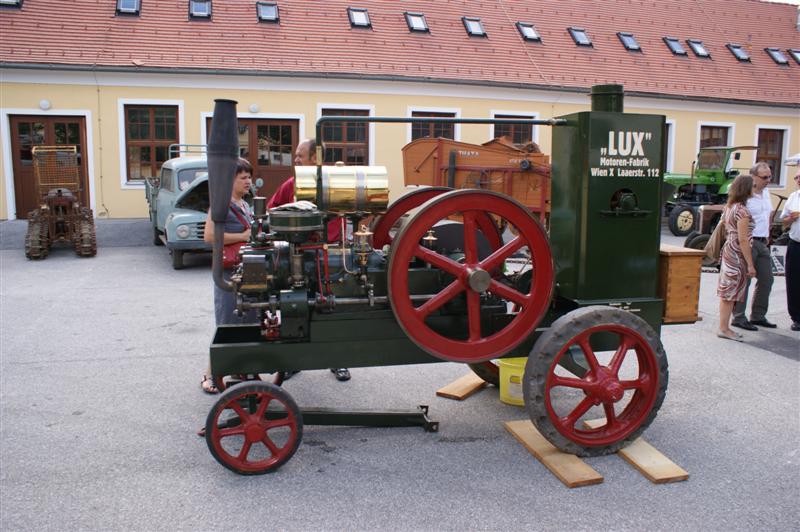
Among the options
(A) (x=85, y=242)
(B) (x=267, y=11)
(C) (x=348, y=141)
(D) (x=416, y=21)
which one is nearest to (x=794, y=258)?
(A) (x=85, y=242)

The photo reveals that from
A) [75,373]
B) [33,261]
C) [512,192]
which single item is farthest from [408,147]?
[75,373]

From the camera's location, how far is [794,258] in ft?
22.9

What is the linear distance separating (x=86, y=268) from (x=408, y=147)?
20.2ft

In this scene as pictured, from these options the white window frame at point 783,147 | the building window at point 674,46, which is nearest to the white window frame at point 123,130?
the building window at point 674,46

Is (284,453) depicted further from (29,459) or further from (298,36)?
(298,36)

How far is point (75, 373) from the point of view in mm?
5324

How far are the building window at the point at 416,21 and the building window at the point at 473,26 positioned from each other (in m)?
1.29

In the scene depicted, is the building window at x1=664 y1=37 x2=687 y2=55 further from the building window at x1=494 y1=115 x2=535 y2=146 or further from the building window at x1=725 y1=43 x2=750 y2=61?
the building window at x1=494 y1=115 x2=535 y2=146

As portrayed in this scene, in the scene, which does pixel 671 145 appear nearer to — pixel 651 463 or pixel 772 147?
pixel 772 147

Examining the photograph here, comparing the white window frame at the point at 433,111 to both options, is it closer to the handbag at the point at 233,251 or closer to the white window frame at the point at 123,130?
the white window frame at the point at 123,130

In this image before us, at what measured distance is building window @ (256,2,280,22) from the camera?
18531 millimetres

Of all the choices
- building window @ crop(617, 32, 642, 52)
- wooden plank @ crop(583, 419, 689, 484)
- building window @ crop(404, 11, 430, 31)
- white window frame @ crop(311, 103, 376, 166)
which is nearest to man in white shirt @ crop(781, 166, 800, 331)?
wooden plank @ crop(583, 419, 689, 484)

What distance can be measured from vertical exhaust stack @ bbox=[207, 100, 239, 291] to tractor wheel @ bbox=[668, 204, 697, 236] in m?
14.9

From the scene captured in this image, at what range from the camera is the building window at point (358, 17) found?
19250 mm
